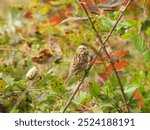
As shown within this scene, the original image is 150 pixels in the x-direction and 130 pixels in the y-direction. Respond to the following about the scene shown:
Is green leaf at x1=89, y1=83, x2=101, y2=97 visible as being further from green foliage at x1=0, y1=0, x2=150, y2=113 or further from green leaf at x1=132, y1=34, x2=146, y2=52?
green leaf at x1=132, y1=34, x2=146, y2=52

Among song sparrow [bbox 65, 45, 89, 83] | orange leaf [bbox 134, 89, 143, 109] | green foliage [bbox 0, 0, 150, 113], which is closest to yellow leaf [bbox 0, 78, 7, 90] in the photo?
green foliage [bbox 0, 0, 150, 113]

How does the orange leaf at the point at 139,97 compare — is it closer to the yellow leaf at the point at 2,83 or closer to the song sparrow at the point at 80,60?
the song sparrow at the point at 80,60

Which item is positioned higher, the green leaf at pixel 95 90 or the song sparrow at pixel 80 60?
the song sparrow at pixel 80 60

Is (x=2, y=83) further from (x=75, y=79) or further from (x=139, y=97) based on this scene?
(x=139, y=97)

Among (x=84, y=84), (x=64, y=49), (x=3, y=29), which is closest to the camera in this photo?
(x=84, y=84)

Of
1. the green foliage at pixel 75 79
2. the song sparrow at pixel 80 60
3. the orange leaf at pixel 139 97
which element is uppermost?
the song sparrow at pixel 80 60

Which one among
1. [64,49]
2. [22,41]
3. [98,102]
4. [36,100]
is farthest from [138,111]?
[22,41]

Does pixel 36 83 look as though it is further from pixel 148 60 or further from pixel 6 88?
pixel 148 60

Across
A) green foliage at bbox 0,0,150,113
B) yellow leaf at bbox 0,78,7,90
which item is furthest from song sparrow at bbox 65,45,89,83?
yellow leaf at bbox 0,78,7,90

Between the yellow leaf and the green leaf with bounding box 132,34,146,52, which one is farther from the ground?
the green leaf with bounding box 132,34,146,52

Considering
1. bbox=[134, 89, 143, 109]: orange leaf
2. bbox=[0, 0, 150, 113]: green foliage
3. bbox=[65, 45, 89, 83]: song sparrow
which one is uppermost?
bbox=[65, 45, 89, 83]: song sparrow

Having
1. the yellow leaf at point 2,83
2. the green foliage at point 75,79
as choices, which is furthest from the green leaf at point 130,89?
the yellow leaf at point 2,83
